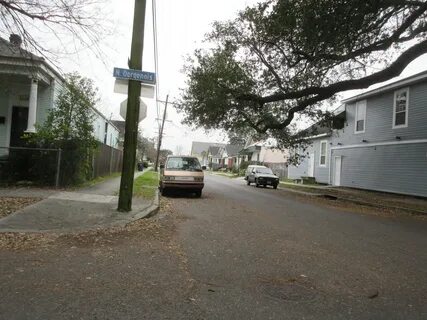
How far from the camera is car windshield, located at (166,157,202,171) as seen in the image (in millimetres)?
18584

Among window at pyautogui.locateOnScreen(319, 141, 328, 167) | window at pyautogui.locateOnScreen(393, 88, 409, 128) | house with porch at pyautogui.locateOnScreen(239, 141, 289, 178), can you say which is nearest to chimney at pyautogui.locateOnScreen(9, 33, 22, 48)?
window at pyautogui.locateOnScreen(393, 88, 409, 128)

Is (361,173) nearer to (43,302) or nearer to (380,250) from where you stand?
(380,250)

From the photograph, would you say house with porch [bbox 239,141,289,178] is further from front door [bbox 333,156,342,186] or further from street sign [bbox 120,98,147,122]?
street sign [bbox 120,98,147,122]

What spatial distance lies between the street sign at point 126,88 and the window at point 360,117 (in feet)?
66.4

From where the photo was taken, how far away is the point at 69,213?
34.3ft

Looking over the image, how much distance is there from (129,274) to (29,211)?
5.32 metres

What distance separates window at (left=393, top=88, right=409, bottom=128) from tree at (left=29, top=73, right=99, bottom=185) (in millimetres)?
16209

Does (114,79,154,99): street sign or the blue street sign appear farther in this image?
(114,79,154,99): street sign

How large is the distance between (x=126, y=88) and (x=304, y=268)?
270 inches

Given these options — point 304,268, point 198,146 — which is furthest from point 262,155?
point 198,146

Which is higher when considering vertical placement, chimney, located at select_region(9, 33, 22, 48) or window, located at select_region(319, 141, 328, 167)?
chimney, located at select_region(9, 33, 22, 48)

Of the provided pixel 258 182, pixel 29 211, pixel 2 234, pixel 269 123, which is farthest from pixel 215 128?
pixel 2 234

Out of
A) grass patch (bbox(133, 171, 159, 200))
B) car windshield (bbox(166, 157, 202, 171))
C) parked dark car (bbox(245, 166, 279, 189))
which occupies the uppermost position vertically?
car windshield (bbox(166, 157, 202, 171))

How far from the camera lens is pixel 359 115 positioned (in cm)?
2941
